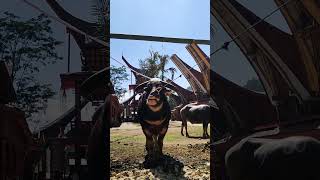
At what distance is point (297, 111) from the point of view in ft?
9.66

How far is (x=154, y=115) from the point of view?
3271 mm

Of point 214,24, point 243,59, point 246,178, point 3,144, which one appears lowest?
point 246,178

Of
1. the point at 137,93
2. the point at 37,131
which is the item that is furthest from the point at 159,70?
the point at 37,131

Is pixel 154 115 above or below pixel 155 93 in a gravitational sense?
below

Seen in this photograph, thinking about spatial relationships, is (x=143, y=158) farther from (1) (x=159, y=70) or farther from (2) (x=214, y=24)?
(2) (x=214, y=24)

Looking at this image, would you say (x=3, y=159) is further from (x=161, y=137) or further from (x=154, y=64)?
(x=154, y=64)

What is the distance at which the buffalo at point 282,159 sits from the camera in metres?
2.75

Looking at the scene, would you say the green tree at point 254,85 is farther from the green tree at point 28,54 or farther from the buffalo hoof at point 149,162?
the green tree at point 28,54

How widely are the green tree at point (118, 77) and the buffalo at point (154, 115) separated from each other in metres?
0.19

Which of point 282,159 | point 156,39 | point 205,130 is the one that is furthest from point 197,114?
point 282,159

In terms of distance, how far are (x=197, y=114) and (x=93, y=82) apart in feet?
2.70

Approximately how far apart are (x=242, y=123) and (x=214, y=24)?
0.68 meters

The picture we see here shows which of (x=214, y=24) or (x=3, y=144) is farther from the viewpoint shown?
(x=214, y=24)

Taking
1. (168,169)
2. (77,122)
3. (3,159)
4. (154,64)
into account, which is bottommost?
(168,169)
